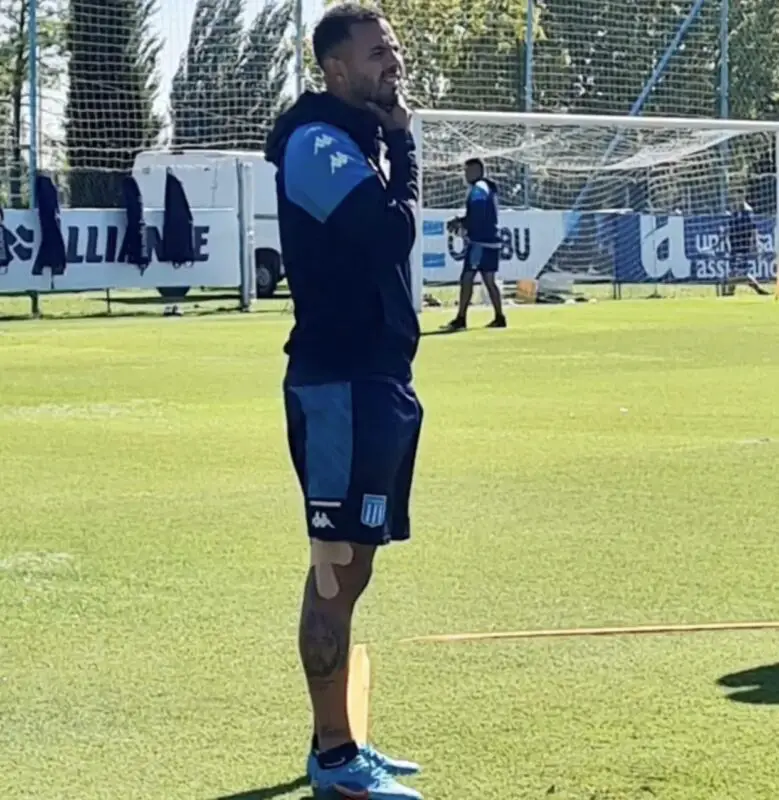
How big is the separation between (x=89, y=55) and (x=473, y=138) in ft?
24.6

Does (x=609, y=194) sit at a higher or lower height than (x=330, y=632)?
higher

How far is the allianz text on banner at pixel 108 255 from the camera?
2408cm

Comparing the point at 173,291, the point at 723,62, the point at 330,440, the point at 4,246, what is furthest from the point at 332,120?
the point at 723,62

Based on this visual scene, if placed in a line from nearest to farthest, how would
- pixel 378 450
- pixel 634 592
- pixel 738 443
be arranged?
pixel 378 450
pixel 634 592
pixel 738 443

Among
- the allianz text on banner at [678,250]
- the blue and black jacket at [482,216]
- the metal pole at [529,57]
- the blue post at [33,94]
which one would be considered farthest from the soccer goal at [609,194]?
the blue and black jacket at [482,216]

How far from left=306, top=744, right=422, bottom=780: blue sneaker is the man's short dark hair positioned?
1617mm

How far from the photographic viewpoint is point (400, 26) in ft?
105

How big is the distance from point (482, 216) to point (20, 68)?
43.1 feet

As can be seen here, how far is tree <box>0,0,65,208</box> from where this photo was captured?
2667 centimetres

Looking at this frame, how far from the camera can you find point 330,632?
4.13 metres

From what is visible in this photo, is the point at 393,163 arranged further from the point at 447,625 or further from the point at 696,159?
the point at 696,159

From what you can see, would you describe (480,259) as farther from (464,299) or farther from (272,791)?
(272,791)

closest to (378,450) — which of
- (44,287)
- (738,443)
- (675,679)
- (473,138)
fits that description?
(675,679)

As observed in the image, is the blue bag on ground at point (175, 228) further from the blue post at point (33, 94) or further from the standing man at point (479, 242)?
the standing man at point (479, 242)
